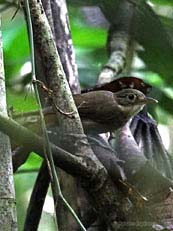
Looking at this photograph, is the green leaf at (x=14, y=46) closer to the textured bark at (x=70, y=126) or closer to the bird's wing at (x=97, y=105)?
the bird's wing at (x=97, y=105)

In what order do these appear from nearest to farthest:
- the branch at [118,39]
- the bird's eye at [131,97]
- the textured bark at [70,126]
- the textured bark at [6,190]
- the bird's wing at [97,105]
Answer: the textured bark at [6,190] < the textured bark at [70,126] < the bird's wing at [97,105] < the bird's eye at [131,97] < the branch at [118,39]

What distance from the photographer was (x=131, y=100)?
1.66 m

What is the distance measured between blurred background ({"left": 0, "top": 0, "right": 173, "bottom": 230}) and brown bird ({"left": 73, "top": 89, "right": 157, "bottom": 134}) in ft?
0.35

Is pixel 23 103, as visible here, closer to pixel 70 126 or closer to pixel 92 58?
pixel 70 126

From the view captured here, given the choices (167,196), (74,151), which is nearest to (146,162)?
(167,196)

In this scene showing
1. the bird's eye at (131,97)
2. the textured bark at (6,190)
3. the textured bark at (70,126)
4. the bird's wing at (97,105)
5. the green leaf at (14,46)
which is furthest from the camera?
the green leaf at (14,46)

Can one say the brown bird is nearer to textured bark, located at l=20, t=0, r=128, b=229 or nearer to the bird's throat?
the bird's throat

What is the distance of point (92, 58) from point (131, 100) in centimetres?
57

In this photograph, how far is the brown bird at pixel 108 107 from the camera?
5.15 ft

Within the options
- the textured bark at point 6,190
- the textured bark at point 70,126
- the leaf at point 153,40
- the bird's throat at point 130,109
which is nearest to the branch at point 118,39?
the leaf at point 153,40

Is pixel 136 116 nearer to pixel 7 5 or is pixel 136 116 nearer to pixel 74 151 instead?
pixel 7 5

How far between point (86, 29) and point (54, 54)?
92 centimetres

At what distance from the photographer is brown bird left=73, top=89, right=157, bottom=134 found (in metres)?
1.57

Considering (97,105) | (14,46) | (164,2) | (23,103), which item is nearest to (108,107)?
(97,105)
